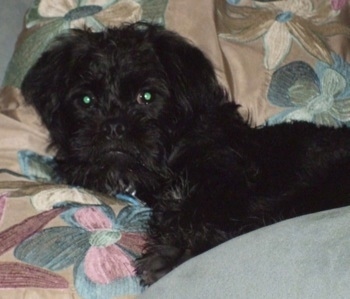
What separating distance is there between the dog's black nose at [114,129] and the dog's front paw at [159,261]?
1.36 feet

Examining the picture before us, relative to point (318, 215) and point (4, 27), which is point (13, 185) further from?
point (318, 215)

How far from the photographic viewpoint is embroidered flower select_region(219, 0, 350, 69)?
2.77 metres

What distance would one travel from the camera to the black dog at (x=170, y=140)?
2.08 meters

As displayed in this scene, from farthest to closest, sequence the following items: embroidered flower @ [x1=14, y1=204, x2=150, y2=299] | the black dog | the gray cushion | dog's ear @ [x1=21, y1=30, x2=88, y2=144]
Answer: dog's ear @ [x1=21, y1=30, x2=88, y2=144] < the black dog < embroidered flower @ [x1=14, y1=204, x2=150, y2=299] < the gray cushion

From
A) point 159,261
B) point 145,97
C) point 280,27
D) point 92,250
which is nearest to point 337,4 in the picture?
point 280,27

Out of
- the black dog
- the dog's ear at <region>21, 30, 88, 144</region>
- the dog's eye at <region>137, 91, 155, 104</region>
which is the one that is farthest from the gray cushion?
the dog's ear at <region>21, 30, 88, 144</region>

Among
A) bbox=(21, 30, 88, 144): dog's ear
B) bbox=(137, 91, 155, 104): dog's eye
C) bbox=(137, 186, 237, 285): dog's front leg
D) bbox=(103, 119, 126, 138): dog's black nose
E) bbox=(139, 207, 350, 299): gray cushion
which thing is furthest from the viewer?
bbox=(21, 30, 88, 144): dog's ear

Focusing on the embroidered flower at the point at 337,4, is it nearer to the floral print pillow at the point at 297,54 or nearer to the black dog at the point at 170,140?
the floral print pillow at the point at 297,54

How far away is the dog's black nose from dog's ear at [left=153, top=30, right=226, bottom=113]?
0.80 feet

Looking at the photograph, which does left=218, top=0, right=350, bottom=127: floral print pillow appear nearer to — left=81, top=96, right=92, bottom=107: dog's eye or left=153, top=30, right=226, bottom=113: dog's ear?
left=153, top=30, right=226, bottom=113: dog's ear

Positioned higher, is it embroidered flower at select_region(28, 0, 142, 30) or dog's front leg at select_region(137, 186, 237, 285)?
embroidered flower at select_region(28, 0, 142, 30)

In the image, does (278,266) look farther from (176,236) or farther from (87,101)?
(87,101)

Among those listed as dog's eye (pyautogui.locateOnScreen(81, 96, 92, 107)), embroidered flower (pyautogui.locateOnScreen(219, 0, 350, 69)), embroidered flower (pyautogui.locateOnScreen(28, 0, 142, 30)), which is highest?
embroidered flower (pyautogui.locateOnScreen(28, 0, 142, 30))

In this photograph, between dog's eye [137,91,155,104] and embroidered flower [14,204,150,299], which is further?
dog's eye [137,91,155,104]
